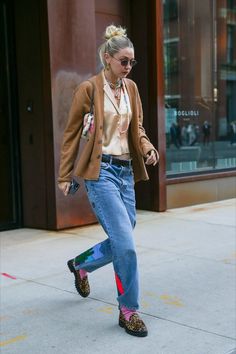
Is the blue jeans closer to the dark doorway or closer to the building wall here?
the dark doorway

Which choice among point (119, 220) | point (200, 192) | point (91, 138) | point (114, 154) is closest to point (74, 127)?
point (91, 138)

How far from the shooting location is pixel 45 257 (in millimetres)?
5918

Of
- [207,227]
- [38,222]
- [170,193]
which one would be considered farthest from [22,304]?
[170,193]

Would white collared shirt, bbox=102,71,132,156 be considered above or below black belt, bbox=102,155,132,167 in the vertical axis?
above

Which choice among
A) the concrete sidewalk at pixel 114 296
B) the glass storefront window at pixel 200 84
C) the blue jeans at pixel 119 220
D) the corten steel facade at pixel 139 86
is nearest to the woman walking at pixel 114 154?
the blue jeans at pixel 119 220

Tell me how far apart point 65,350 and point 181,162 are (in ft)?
19.8

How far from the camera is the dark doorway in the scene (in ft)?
23.8

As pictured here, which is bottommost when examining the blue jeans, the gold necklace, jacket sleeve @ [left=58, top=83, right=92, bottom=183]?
the blue jeans

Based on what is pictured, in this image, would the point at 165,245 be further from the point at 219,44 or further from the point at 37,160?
the point at 219,44

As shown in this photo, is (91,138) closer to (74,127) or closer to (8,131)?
(74,127)

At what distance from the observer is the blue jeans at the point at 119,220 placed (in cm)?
368

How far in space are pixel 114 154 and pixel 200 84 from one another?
20.3 feet

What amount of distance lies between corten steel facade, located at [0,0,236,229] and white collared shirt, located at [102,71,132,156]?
3.14 meters

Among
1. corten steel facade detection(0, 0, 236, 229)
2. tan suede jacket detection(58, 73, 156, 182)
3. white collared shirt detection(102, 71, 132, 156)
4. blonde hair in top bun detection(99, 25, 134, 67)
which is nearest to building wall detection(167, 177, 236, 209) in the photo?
corten steel facade detection(0, 0, 236, 229)
